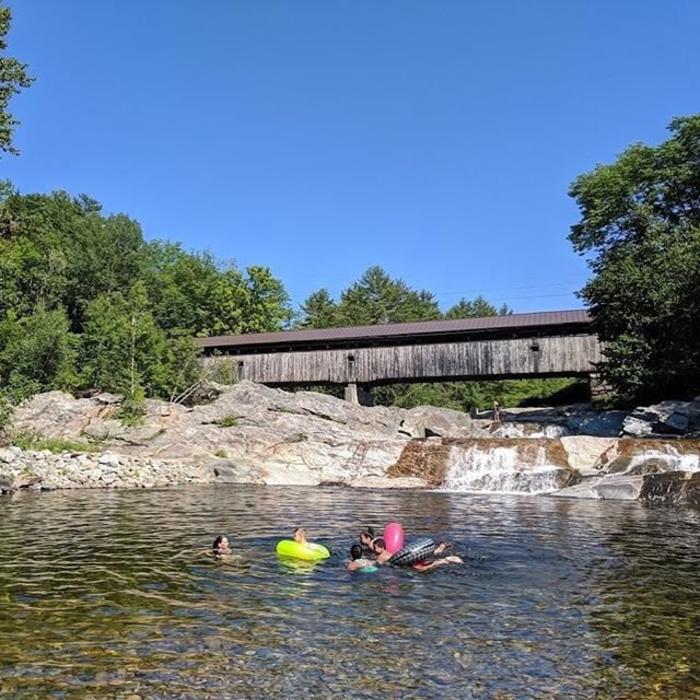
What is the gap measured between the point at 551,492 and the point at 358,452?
8789 millimetres

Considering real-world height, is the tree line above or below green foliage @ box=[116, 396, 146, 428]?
above

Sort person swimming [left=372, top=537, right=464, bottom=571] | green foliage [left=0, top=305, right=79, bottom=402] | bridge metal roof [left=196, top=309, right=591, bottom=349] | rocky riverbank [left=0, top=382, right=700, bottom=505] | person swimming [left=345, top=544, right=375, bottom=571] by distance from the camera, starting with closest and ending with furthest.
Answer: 1. person swimming [left=345, top=544, right=375, bottom=571]
2. person swimming [left=372, top=537, right=464, bottom=571]
3. rocky riverbank [left=0, top=382, right=700, bottom=505]
4. green foliage [left=0, top=305, right=79, bottom=402]
5. bridge metal roof [left=196, top=309, right=591, bottom=349]

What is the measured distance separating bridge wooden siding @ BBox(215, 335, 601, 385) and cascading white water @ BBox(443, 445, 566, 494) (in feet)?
43.2

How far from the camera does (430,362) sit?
4153 centimetres

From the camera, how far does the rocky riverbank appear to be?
79.8 ft

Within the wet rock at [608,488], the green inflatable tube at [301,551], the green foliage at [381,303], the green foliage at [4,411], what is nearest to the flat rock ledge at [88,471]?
the green foliage at [4,411]

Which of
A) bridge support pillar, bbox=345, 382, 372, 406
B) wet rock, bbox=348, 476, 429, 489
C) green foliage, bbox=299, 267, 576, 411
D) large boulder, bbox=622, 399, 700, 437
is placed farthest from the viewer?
green foliage, bbox=299, 267, 576, 411

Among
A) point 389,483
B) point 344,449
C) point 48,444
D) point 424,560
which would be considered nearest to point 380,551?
point 424,560

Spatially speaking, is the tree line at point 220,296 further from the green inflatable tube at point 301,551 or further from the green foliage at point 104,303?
the green inflatable tube at point 301,551

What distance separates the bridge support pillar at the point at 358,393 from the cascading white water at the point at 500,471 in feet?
50.2

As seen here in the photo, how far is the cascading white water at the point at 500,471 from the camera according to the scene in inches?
958

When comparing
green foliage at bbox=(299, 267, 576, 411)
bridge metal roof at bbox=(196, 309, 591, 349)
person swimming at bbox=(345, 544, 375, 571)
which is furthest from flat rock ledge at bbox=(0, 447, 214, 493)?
green foliage at bbox=(299, 267, 576, 411)

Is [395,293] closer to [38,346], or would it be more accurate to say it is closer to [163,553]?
[38,346]

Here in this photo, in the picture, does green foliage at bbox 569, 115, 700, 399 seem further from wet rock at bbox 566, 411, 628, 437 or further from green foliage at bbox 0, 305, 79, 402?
green foliage at bbox 0, 305, 79, 402
